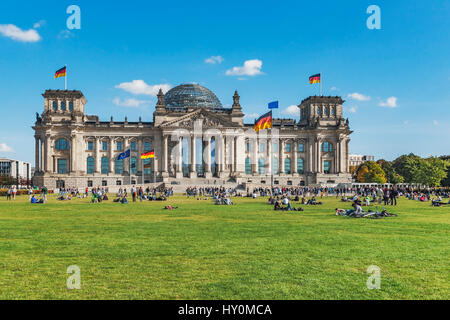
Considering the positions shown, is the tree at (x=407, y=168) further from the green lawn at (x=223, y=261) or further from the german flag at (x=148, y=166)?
the green lawn at (x=223, y=261)

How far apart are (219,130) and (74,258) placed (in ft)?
260

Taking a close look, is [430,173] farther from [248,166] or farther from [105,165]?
[105,165]

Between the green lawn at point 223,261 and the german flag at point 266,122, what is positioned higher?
the german flag at point 266,122

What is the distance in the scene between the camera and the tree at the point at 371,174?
10200 centimetres

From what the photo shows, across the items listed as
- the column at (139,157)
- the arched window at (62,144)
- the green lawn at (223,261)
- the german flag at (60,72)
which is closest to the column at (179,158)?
the column at (139,157)

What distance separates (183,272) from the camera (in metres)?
11.2

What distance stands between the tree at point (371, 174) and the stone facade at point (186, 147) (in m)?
10.2

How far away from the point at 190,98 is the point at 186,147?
A: 17.8 metres

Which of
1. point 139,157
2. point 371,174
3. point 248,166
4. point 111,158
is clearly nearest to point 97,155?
point 111,158

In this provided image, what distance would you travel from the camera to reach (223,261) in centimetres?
1256

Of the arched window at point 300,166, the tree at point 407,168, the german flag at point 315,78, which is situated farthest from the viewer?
the tree at point 407,168

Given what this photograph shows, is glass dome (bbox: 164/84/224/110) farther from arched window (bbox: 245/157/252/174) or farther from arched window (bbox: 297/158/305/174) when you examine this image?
arched window (bbox: 297/158/305/174)
